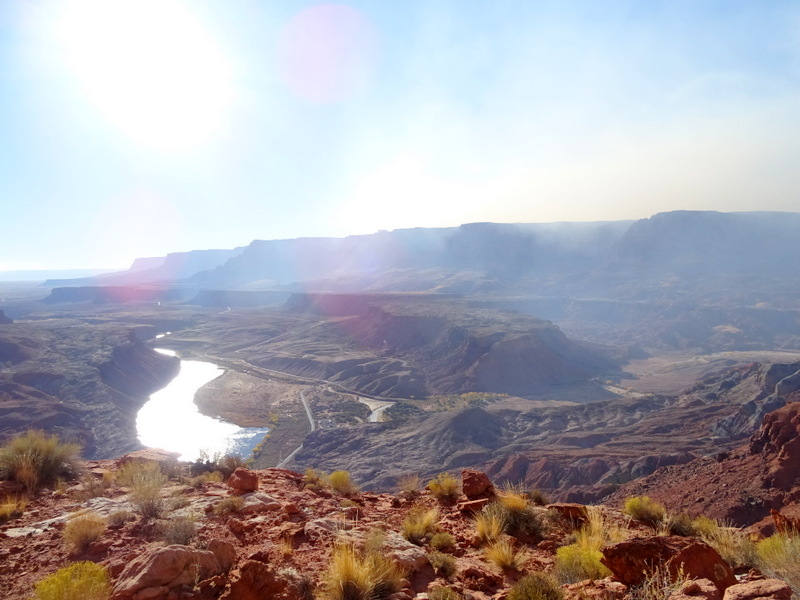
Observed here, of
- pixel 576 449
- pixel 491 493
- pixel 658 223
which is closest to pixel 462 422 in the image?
pixel 576 449

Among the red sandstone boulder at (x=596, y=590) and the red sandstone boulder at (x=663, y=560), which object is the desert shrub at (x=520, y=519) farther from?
the red sandstone boulder at (x=663, y=560)

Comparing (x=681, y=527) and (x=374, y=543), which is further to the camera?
(x=681, y=527)

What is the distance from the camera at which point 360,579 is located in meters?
4.75

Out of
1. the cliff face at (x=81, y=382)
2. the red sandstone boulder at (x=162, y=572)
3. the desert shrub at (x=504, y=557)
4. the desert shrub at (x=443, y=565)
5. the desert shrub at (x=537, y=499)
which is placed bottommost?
the cliff face at (x=81, y=382)

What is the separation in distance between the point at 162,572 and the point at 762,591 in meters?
5.00

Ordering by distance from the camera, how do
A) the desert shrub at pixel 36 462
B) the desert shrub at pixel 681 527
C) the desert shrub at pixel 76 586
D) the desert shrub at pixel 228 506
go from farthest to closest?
the desert shrub at pixel 36 462 < the desert shrub at pixel 681 527 < the desert shrub at pixel 228 506 < the desert shrub at pixel 76 586

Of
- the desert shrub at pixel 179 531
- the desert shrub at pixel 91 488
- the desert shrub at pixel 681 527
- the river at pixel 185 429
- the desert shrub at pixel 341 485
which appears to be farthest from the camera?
the river at pixel 185 429

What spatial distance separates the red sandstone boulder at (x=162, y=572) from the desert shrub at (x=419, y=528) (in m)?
2.99

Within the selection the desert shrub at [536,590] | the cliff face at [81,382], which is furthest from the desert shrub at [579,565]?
the cliff face at [81,382]

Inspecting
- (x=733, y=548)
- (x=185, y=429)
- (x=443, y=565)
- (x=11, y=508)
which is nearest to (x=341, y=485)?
(x=443, y=565)

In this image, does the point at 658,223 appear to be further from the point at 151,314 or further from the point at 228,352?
the point at 151,314

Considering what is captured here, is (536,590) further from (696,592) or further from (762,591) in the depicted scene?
(762,591)

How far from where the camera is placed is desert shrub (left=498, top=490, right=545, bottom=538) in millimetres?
7617

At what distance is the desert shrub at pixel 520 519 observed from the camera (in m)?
Answer: 7.62
